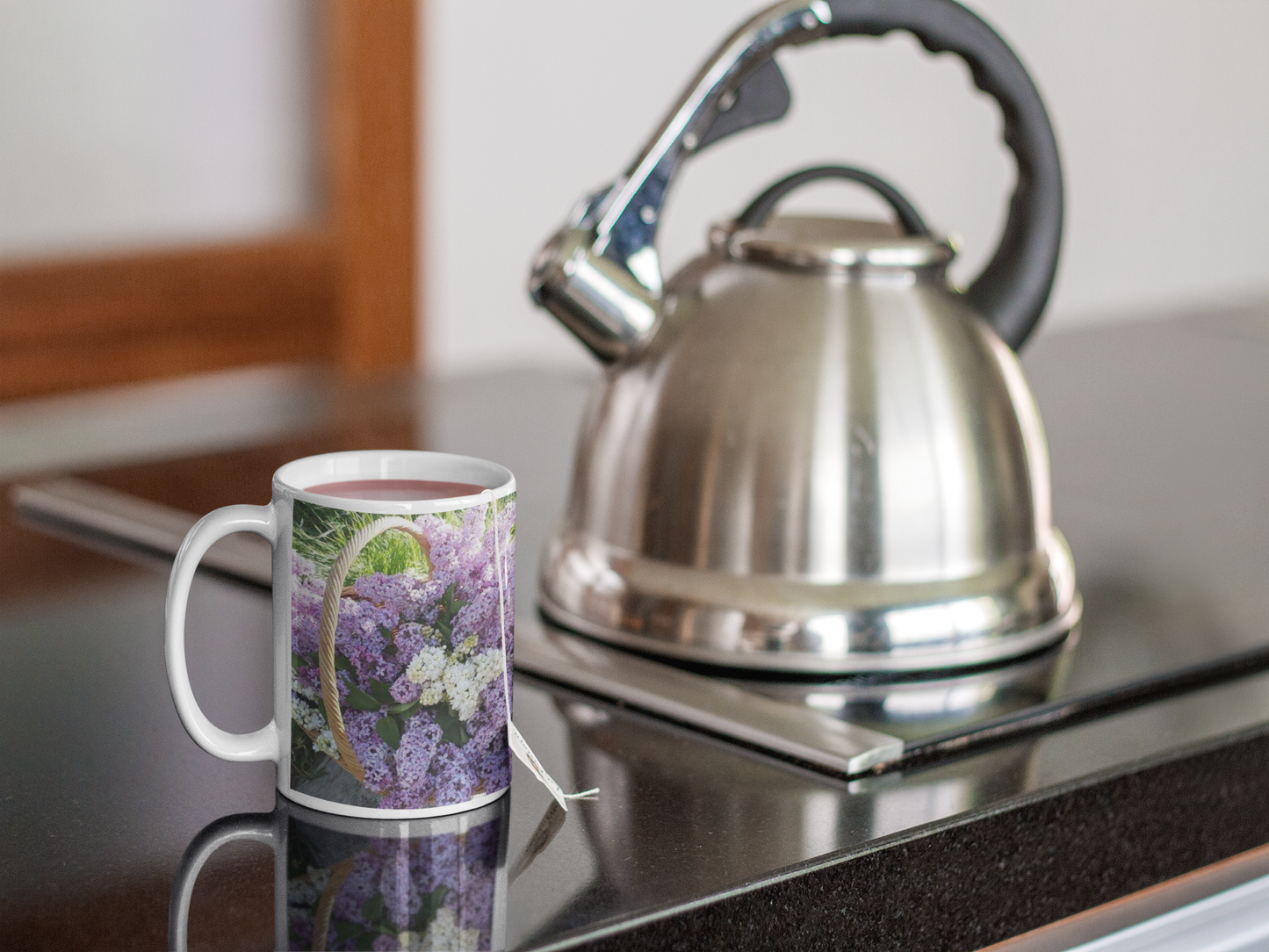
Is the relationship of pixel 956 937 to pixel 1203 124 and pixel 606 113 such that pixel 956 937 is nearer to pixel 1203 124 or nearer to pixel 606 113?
pixel 606 113

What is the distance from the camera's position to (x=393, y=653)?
496mm

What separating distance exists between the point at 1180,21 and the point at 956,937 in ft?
13.6

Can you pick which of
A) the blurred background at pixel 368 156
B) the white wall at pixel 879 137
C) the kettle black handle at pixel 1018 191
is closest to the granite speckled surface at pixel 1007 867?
the kettle black handle at pixel 1018 191

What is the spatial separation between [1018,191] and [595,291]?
227 millimetres

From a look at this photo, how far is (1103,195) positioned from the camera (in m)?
4.13

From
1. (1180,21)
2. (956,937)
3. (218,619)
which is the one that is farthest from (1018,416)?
(1180,21)

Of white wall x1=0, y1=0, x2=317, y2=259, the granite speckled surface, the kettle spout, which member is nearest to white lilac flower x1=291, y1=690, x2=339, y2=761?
the granite speckled surface

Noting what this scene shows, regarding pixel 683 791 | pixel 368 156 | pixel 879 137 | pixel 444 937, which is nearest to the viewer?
pixel 444 937

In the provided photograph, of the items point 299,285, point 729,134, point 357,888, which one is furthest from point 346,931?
point 299,285

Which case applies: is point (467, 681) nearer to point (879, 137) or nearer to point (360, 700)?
point (360, 700)

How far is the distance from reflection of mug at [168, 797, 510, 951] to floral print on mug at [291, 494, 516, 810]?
0.04ft

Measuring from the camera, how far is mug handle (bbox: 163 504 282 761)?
503 mm

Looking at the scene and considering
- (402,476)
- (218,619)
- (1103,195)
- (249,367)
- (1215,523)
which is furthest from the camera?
(1103,195)

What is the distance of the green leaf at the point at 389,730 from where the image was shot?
497 mm
